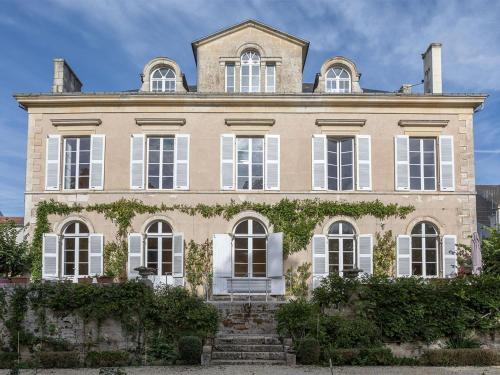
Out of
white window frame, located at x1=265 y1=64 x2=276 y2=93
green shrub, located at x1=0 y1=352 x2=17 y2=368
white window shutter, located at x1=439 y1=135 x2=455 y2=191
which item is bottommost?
green shrub, located at x1=0 y1=352 x2=17 y2=368

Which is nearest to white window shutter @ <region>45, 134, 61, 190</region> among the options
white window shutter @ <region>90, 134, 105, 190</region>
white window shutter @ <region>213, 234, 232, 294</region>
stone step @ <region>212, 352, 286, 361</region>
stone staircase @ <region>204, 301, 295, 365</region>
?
white window shutter @ <region>90, 134, 105, 190</region>

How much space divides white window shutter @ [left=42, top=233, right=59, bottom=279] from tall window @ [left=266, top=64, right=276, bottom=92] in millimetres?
7610

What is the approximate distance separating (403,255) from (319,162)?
358 cm

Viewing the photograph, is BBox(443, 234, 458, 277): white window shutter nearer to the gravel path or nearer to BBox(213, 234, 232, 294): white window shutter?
the gravel path

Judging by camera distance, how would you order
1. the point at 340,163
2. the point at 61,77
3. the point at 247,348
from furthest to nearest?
the point at 61,77 → the point at 340,163 → the point at 247,348

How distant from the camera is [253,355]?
12.5m

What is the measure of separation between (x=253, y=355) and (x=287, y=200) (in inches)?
265

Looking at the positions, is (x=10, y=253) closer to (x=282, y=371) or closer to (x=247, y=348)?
(x=247, y=348)

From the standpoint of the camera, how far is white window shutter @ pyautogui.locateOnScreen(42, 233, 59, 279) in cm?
1811

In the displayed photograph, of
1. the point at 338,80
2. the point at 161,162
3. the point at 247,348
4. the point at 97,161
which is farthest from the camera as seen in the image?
the point at 338,80

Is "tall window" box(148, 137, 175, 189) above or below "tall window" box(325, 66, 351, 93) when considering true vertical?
below

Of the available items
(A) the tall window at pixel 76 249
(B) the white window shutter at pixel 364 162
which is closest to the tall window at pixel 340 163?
(B) the white window shutter at pixel 364 162

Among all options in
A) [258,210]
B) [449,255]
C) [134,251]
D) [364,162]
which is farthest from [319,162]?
[134,251]

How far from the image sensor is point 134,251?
1814 cm
